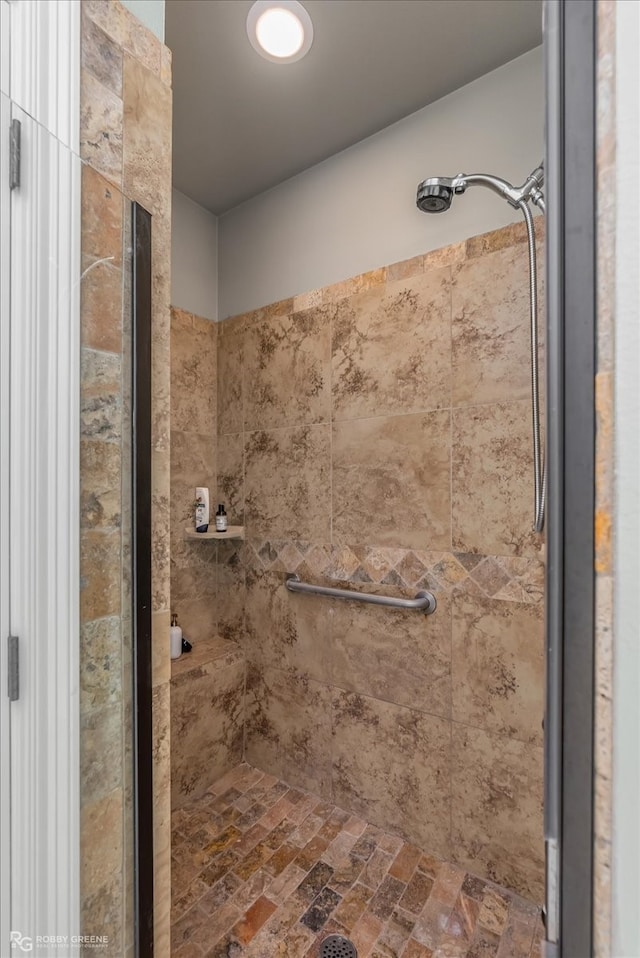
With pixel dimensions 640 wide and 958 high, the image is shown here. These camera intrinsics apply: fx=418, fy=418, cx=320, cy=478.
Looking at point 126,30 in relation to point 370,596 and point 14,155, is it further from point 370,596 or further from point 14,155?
point 370,596

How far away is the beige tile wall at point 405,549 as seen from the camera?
1.27 metres

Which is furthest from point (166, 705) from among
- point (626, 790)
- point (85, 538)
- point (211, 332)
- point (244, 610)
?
point (211, 332)

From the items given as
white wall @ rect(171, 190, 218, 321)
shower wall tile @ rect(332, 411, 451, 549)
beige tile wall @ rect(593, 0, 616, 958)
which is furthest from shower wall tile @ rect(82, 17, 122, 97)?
white wall @ rect(171, 190, 218, 321)

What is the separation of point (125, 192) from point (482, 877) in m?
2.02

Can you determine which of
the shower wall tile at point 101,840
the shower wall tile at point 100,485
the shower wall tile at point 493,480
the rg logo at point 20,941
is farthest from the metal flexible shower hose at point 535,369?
the rg logo at point 20,941

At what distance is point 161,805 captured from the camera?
78 centimetres

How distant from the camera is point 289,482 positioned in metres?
1.78

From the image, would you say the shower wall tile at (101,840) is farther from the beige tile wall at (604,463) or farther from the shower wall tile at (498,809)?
the shower wall tile at (498,809)

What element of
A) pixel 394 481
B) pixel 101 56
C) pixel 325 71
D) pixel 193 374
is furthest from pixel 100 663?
pixel 325 71

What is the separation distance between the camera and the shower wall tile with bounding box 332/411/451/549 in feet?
4.61

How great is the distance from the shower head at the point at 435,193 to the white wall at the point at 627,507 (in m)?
0.98

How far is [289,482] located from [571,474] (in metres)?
1.46

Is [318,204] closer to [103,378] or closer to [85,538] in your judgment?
[103,378]

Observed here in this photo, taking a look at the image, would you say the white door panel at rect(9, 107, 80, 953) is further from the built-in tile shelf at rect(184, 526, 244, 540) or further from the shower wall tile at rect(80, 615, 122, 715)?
the built-in tile shelf at rect(184, 526, 244, 540)
